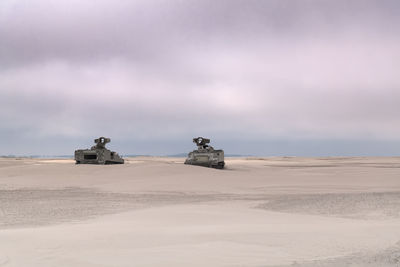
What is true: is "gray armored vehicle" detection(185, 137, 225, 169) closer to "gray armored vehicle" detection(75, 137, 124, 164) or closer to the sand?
"gray armored vehicle" detection(75, 137, 124, 164)

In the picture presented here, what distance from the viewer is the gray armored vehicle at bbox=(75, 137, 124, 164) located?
31906 millimetres

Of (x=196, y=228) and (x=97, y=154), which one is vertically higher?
(x=97, y=154)

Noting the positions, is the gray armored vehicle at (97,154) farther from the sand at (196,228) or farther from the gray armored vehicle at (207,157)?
the sand at (196,228)

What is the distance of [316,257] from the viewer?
19.5ft

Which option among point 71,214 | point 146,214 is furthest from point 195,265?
point 71,214

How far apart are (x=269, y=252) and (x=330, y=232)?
190 cm

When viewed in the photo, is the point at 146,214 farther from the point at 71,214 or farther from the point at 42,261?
the point at 42,261

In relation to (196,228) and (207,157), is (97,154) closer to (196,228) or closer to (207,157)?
(207,157)

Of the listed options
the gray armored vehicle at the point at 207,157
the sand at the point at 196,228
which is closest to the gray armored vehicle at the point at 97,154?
the gray armored vehicle at the point at 207,157

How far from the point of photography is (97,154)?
3192cm

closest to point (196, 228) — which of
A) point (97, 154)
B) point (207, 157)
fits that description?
point (207, 157)

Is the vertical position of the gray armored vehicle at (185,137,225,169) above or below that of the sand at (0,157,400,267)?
above

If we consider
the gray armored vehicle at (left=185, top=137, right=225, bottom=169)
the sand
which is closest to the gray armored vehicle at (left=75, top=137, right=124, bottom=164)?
the gray armored vehicle at (left=185, top=137, right=225, bottom=169)

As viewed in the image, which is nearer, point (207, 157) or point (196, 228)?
point (196, 228)
